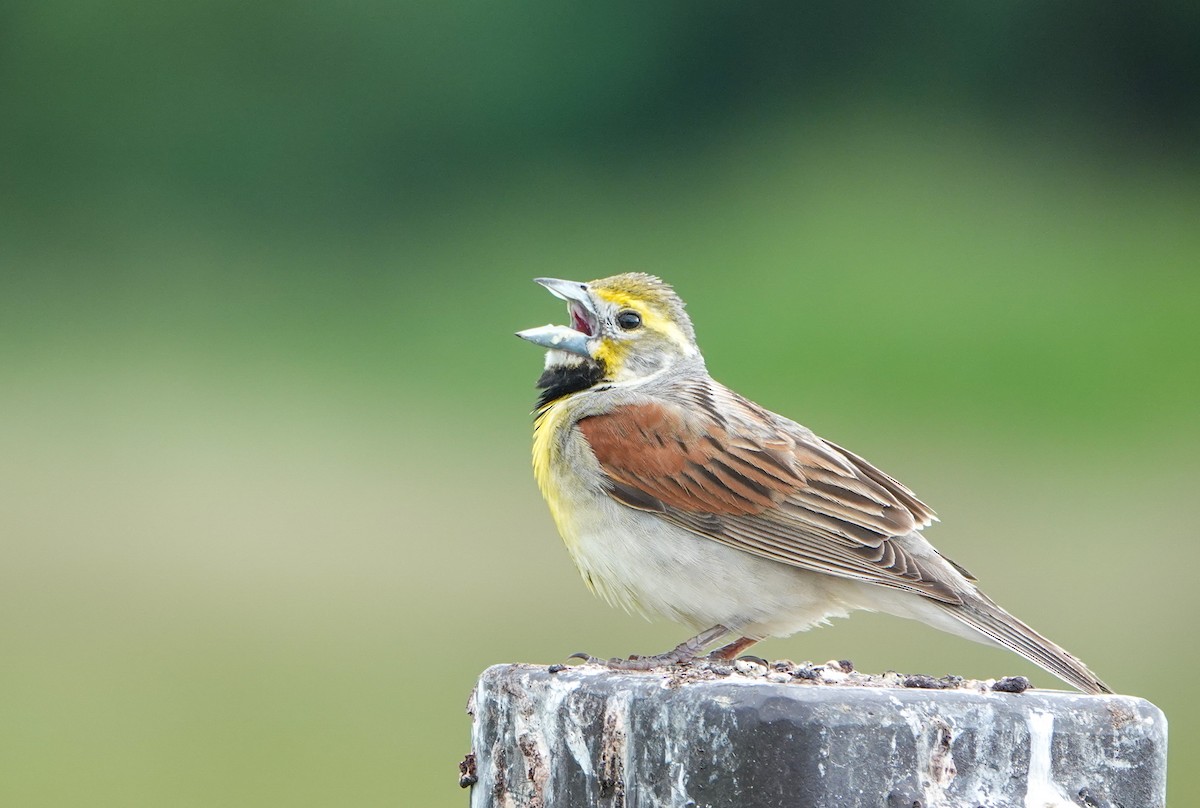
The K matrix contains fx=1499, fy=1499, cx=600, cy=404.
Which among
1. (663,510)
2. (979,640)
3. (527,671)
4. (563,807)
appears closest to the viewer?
(563,807)

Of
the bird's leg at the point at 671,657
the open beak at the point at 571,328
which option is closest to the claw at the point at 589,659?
the bird's leg at the point at 671,657

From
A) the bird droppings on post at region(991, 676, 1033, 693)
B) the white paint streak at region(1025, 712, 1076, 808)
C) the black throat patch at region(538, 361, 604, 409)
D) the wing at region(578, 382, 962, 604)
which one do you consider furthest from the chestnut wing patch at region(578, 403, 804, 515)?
the white paint streak at region(1025, 712, 1076, 808)

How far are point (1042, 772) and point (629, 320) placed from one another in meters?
2.42

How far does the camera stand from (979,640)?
11.5ft

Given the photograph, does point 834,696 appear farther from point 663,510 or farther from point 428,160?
point 428,160

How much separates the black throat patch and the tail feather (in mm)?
1210

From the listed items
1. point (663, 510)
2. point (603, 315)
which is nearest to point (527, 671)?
point (663, 510)

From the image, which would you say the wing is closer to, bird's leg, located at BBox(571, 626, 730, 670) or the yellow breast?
the yellow breast

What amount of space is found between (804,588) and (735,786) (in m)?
1.78

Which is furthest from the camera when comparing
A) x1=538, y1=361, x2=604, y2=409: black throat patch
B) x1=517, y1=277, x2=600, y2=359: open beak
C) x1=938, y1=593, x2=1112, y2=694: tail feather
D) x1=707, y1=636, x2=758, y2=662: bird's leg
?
x1=538, y1=361, x2=604, y2=409: black throat patch

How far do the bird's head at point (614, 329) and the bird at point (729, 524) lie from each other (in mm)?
45

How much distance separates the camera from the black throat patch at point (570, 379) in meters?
4.23

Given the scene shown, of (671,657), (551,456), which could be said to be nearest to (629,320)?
(551,456)

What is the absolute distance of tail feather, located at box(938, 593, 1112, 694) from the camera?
3105 millimetres
